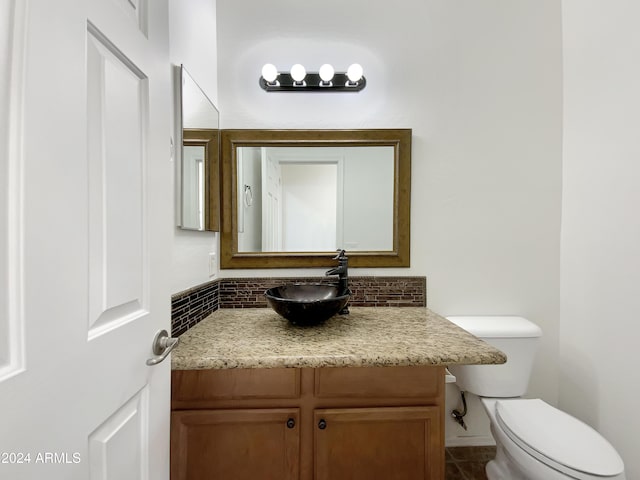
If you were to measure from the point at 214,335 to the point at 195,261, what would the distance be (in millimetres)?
352

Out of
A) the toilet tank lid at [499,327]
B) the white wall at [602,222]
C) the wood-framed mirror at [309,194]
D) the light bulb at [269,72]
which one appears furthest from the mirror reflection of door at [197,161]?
the white wall at [602,222]

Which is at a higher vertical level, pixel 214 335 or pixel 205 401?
pixel 214 335

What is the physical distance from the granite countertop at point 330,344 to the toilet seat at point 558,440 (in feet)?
1.37

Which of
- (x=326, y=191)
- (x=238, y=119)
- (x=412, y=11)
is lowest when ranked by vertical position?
(x=326, y=191)

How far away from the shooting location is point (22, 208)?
0.38m

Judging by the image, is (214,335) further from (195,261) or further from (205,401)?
(195,261)

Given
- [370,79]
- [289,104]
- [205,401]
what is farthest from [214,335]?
[370,79]

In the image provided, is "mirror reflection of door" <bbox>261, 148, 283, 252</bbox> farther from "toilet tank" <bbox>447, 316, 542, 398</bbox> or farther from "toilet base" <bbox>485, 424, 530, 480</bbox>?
"toilet base" <bbox>485, 424, 530, 480</bbox>

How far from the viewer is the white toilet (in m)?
0.95

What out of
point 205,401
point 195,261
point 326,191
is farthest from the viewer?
point 326,191

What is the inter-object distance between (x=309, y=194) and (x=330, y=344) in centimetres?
80

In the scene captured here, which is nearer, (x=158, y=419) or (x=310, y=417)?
(x=158, y=419)

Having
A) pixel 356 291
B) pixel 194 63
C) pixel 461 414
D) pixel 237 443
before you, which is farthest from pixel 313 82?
pixel 461 414

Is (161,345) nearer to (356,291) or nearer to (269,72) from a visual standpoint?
(356,291)
